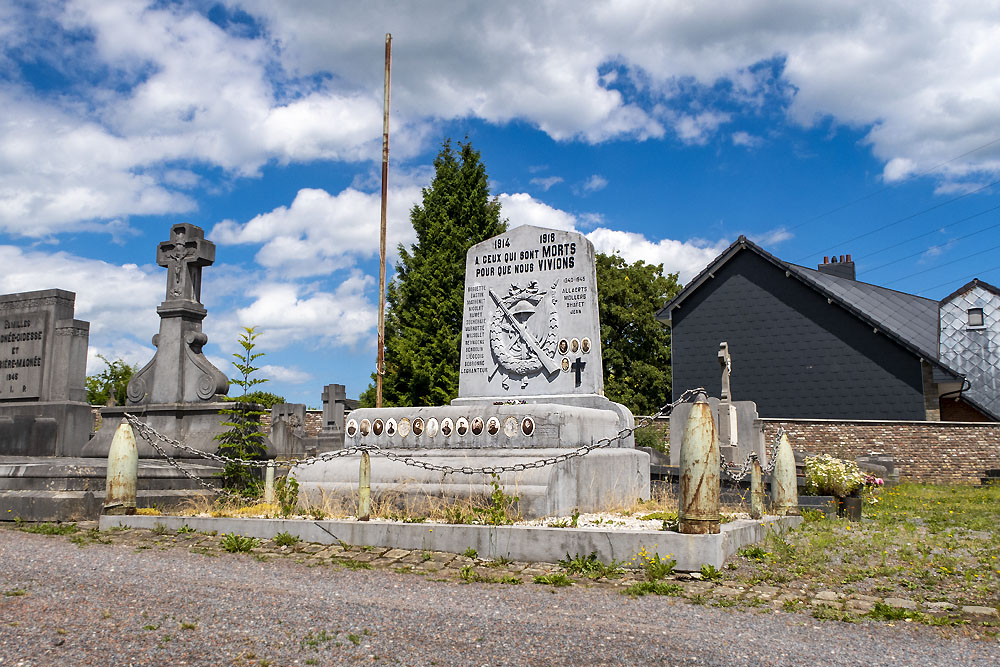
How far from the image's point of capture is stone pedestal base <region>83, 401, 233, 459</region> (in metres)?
11.9

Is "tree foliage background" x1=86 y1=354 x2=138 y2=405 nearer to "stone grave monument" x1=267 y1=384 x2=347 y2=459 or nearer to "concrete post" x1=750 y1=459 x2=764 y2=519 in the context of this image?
"stone grave monument" x1=267 y1=384 x2=347 y2=459

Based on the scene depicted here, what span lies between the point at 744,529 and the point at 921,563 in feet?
5.00

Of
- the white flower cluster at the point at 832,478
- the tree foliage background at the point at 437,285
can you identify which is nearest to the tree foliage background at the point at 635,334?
the tree foliage background at the point at 437,285

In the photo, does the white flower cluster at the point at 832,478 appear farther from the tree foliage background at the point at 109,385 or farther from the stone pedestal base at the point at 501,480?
the tree foliage background at the point at 109,385

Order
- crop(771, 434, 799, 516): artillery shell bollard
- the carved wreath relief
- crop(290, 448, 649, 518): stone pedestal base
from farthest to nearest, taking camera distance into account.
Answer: the carved wreath relief
crop(771, 434, 799, 516): artillery shell bollard
crop(290, 448, 649, 518): stone pedestal base

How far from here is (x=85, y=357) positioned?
14.3m

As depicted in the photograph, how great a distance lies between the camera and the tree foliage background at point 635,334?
3444 centimetres

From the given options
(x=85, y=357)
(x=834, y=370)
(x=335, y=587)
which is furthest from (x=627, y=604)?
(x=834, y=370)

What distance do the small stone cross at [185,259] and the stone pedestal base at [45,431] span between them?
3.07m

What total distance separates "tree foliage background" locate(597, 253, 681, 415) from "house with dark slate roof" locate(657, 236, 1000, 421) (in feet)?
12.3

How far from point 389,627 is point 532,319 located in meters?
7.33

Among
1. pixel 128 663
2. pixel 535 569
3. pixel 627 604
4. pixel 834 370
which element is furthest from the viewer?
pixel 834 370

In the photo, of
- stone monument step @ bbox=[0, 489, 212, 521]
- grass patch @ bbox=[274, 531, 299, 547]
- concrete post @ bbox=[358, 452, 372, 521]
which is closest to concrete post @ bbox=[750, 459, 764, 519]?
concrete post @ bbox=[358, 452, 372, 521]

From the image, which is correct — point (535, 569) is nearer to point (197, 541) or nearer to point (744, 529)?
point (744, 529)
